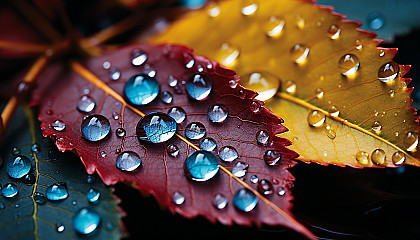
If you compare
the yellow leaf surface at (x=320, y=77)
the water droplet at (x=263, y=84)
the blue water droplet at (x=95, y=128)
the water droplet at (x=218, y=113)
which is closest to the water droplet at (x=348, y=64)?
the yellow leaf surface at (x=320, y=77)

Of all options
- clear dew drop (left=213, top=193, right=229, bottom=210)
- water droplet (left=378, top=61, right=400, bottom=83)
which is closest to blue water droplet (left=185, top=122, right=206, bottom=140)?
clear dew drop (left=213, top=193, right=229, bottom=210)

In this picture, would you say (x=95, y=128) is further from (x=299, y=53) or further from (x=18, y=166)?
(x=299, y=53)

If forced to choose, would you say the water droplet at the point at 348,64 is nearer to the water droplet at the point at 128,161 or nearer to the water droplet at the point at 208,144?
the water droplet at the point at 208,144

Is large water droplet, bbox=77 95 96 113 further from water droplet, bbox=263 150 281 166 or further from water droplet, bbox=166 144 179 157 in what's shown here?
water droplet, bbox=263 150 281 166

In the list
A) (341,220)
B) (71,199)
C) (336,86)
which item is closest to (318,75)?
(336,86)

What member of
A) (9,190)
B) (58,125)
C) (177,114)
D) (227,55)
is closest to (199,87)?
(177,114)

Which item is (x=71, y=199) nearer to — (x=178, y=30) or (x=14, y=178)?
(x=14, y=178)
